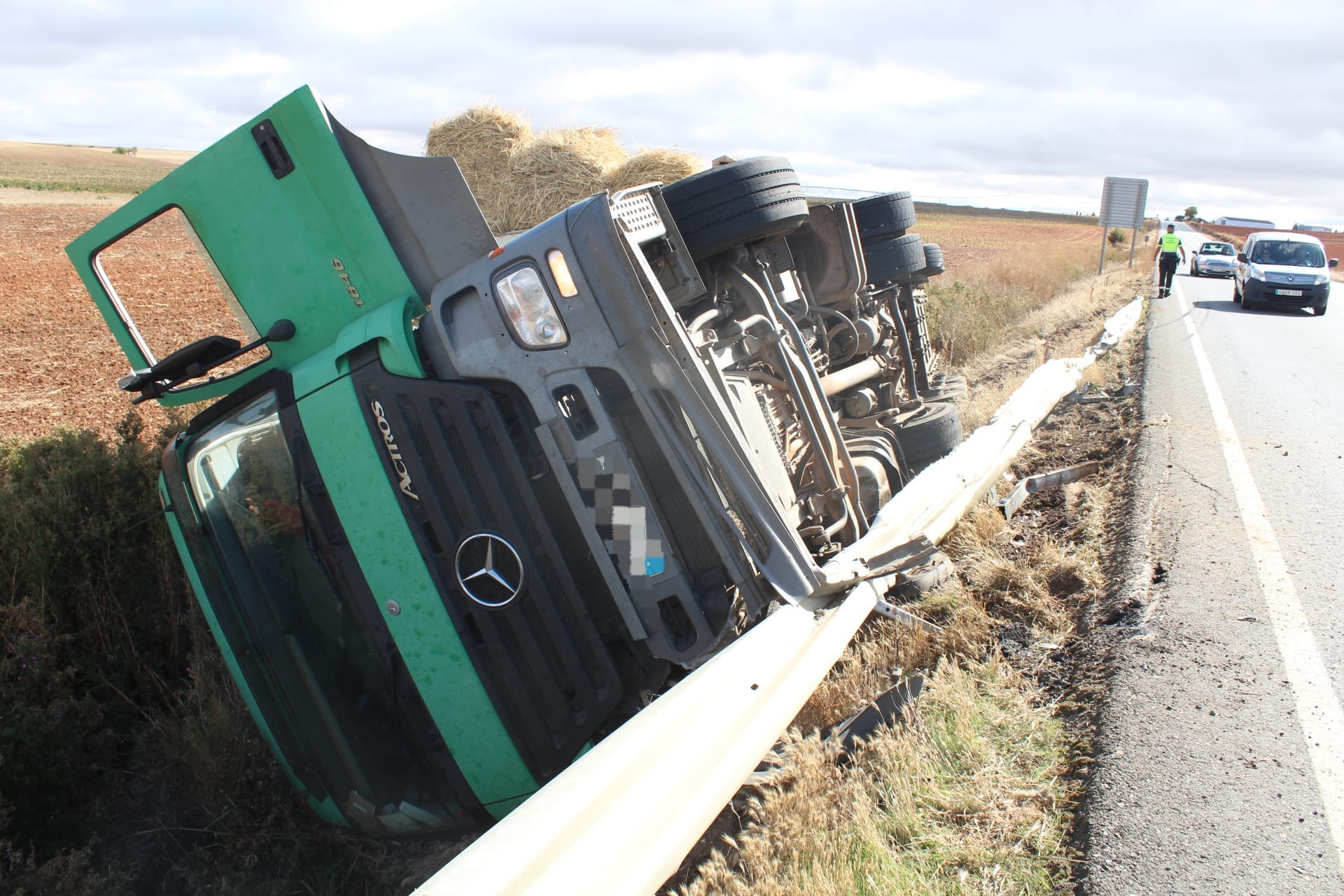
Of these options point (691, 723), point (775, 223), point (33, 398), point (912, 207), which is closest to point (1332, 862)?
point (691, 723)

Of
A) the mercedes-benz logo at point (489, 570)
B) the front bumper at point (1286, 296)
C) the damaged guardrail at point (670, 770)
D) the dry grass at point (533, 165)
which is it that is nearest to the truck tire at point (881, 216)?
the dry grass at point (533, 165)

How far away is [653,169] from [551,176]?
97 centimetres

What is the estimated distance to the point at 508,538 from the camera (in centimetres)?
308

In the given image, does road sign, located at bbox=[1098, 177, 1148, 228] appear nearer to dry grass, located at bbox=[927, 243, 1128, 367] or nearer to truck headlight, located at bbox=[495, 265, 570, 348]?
dry grass, located at bbox=[927, 243, 1128, 367]

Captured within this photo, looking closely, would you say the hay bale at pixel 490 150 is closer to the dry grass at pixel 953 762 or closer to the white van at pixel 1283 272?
the dry grass at pixel 953 762

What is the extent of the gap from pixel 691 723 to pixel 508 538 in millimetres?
932

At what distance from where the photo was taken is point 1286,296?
16.7 meters

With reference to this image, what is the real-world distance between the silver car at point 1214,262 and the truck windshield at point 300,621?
30824 mm

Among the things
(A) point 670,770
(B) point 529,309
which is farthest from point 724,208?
(A) point 670,770

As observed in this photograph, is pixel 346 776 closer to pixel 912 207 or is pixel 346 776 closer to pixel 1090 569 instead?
pixel 1090 569

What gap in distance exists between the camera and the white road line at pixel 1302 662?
111 inches

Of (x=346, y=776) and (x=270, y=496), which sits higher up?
(x=270, y=496)

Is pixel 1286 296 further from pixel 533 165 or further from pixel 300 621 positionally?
pixel 300 621

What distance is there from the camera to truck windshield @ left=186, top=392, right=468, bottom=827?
11.2ft
